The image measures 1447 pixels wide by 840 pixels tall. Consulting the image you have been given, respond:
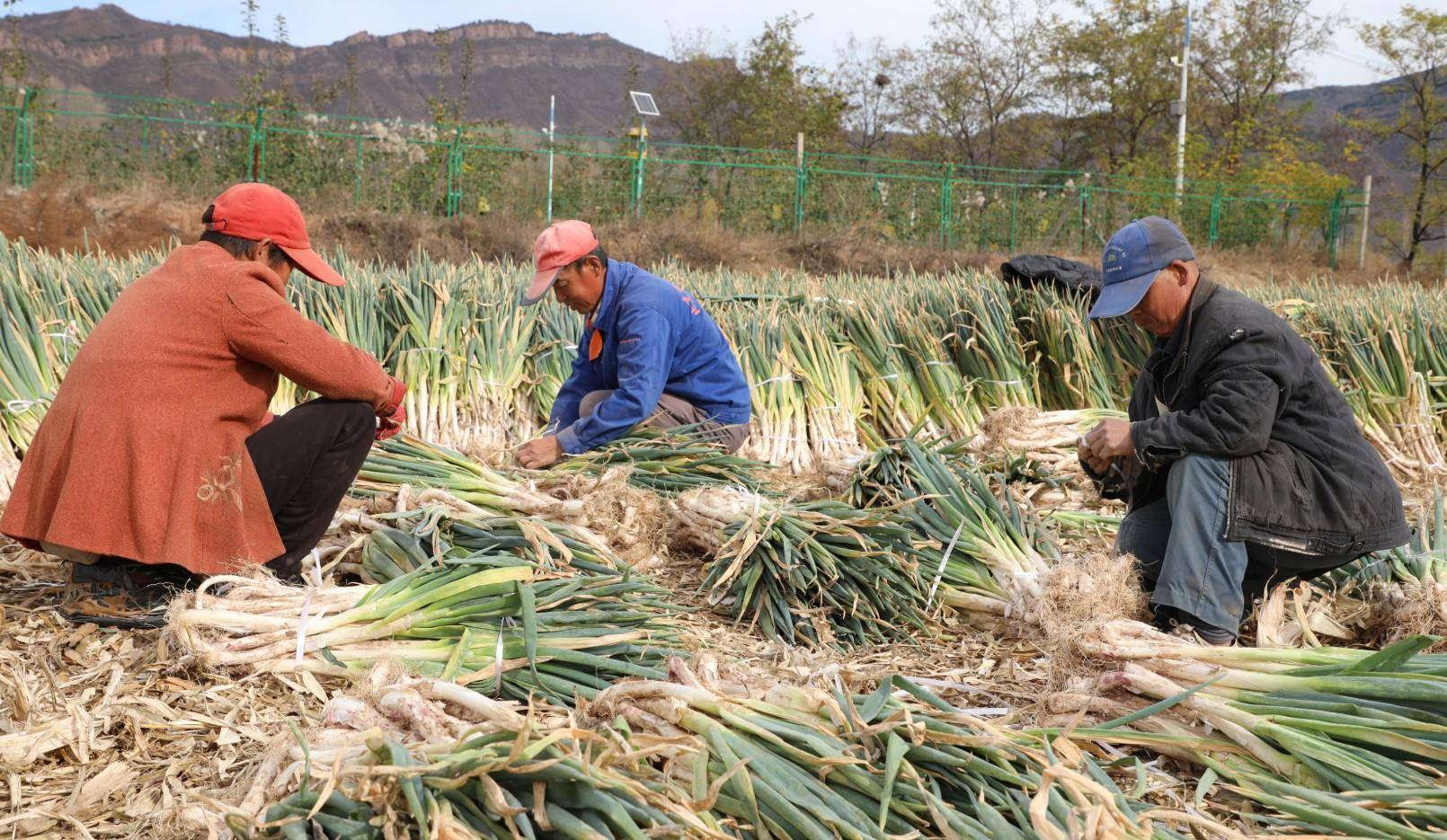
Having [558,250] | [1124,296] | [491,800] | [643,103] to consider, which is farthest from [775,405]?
[643,103]

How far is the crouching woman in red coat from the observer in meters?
2.47

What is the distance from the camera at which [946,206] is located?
60.2ft

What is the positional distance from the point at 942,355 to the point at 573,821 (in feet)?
14.2

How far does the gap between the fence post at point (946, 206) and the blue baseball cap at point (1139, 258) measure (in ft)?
52.3

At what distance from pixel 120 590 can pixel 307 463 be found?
0.52 meters

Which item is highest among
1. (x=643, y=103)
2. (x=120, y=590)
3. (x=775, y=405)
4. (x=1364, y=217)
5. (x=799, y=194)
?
(x=643, y=103)

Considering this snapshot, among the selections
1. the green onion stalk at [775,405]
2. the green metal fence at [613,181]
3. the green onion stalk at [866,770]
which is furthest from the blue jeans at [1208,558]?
the green metal fence at [613,181]

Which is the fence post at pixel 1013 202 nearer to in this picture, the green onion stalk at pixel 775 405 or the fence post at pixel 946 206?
the fence post at pixel 946 206

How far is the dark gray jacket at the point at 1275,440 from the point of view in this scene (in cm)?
263

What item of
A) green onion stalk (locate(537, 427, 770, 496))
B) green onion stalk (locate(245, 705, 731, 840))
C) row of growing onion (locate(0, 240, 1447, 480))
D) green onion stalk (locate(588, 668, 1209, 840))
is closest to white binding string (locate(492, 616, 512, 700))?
green onion stalk (locate(588, 668, 1209, 840))

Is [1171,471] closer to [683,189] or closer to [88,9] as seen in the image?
[683,189]

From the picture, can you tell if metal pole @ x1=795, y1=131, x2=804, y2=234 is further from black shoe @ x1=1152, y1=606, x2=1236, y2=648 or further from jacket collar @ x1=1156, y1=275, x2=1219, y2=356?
black shoe @ x1=1152, y1=606, x2=1236, y2=648

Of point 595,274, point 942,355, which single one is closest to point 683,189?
point 942,355

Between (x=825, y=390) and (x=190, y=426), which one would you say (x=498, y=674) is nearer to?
(x=190, y=426)
